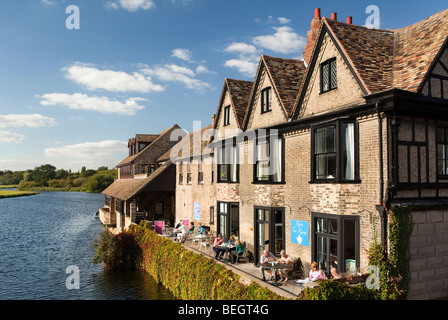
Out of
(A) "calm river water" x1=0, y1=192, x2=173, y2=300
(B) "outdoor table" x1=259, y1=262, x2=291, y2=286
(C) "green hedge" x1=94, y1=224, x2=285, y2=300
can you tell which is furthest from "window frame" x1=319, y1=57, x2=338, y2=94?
(A) "calm river water" x1=0, y1=192, x2=173, y2=300

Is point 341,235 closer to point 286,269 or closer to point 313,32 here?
point 286,269

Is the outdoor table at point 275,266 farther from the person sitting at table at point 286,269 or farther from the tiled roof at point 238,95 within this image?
the tiled roof at point 238,95

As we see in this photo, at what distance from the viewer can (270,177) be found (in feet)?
56.9

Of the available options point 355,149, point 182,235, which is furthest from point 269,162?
point 182,235

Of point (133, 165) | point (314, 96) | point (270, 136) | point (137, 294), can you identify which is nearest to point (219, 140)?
point (270, 136)

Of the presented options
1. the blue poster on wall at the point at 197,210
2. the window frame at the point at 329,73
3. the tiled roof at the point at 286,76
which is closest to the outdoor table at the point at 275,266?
the tiled roof at the point at 286,76

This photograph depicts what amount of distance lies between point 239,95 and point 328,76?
340 inches

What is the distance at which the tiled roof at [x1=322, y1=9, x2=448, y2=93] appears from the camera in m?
12.7

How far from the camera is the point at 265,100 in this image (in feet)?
61.3

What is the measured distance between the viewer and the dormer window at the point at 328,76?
14.2 metres

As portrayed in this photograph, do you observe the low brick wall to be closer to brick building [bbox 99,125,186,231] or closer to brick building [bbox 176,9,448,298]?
brick building [bbox 176,9,448,298]

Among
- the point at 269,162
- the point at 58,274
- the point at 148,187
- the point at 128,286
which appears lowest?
the point at 58,274

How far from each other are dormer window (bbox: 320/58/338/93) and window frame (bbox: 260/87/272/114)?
3.85 metres

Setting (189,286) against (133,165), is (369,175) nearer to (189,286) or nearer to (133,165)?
(189,286)
